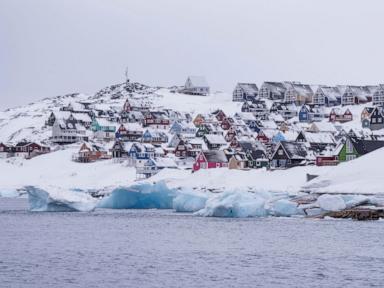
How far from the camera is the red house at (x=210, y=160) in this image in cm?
9469

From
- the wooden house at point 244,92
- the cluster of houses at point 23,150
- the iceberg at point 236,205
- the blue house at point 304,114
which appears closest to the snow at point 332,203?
the iceberg at point 236,205

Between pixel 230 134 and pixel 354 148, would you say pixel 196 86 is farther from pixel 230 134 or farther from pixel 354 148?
pixel 354 148

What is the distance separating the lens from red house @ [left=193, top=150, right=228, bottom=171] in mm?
94688

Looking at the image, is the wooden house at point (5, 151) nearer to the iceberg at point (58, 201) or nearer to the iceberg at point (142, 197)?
the iceberg at point (142, 197)

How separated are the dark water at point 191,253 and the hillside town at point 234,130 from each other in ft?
123

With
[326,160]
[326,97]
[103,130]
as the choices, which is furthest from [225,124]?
[326,160]

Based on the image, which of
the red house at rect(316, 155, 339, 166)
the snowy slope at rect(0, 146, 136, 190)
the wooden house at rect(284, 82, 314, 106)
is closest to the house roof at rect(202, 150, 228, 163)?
the snowy slope at rect(0, 146, 136, 190)

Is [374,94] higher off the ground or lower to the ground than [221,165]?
higher

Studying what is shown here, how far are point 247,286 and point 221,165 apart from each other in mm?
67958

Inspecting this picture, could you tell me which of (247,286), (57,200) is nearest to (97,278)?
(247,286)

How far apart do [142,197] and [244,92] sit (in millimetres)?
99588

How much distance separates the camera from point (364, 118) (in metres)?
125

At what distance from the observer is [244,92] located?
6368 inches

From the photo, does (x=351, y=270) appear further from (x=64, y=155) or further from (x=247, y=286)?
(x=64, y=155)
